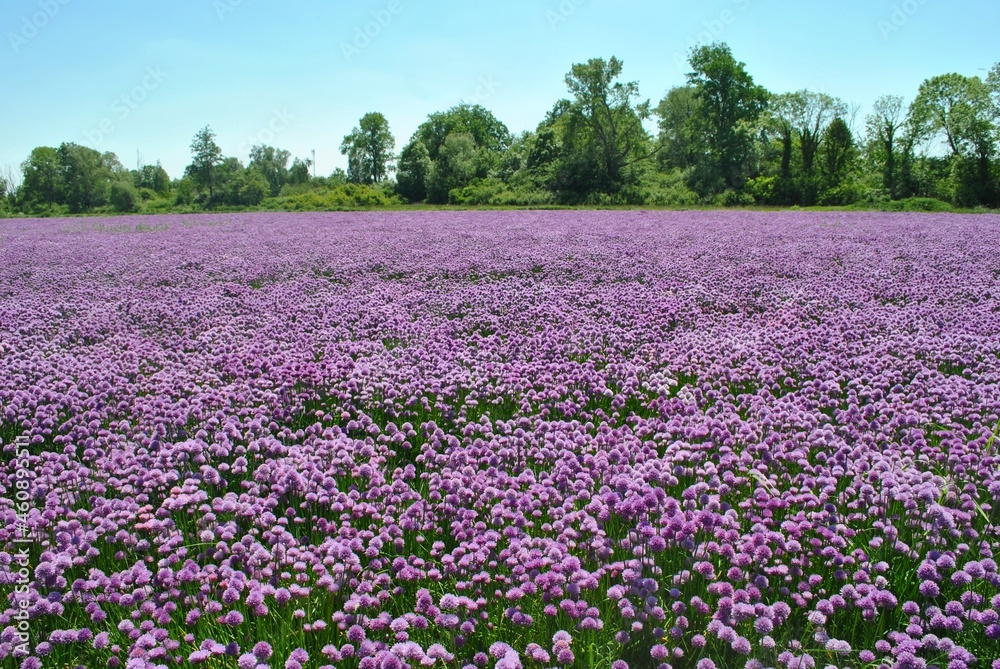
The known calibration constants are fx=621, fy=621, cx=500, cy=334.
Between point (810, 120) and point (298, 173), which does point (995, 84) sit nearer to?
point (810, 120)

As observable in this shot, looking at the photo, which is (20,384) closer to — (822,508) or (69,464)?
(69,464)

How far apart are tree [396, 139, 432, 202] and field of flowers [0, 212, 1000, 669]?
51.9 metres

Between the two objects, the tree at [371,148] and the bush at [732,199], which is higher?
the tree at [371,148]

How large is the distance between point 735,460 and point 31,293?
37.4ft

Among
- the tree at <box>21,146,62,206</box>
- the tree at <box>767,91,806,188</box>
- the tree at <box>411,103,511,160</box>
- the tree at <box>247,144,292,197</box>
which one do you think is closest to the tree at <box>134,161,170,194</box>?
the tree at <box>247,144,292,197</box>

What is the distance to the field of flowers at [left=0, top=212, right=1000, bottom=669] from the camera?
96.3 inches

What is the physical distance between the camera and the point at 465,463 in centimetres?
370

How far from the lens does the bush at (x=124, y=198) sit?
52841 millimetres

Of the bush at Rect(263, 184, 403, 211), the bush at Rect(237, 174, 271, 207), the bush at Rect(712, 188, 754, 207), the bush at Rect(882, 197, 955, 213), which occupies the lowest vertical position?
the bush at Rect(882, 197, 955, 213)

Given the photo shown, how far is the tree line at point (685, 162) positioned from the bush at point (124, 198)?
124 millimetres

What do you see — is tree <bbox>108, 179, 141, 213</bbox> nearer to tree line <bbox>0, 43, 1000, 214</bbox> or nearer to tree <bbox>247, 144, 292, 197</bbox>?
tree line <bbox>0, 43, 1000, 214</bbox>

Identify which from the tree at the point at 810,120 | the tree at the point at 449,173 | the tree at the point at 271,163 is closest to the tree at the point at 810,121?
the tree at the point at 810,120
